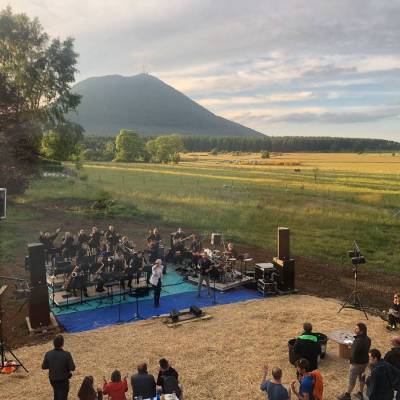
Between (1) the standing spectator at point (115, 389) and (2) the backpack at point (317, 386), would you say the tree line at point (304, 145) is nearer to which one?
(2) the backpack at point (317, 386)

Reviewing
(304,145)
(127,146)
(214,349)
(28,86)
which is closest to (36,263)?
(214,349)

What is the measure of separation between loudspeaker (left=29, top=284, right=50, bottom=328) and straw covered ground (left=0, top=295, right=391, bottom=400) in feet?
3.01

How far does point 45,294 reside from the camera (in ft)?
37.7

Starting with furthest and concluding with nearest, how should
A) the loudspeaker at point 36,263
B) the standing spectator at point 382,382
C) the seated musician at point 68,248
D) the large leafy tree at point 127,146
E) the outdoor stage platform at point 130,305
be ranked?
the large leafy tree at point 127,146 → the seated musician at point 68,248 → the outdoor stage platform at point 130,305 → the loudspeaker at point 36,263 → the standing spectator at point 382,382

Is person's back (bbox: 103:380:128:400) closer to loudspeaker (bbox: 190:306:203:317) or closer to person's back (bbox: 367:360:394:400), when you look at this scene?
person's back (bbox: 367:360:394:400)

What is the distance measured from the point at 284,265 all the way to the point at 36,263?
7.87 m

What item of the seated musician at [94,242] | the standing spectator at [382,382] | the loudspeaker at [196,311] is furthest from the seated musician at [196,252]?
the standing spectator at [382,382]

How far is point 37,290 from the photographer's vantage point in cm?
1138

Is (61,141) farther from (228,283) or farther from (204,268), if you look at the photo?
(204,268)

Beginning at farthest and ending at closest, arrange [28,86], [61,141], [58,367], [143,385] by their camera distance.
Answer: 1. [61,141]
2. [28,86]
3. [58,367]
4. [143,385]

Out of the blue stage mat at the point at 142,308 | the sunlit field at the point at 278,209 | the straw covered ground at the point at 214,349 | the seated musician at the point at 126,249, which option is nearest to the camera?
the straw covered ground at the point at 214,349

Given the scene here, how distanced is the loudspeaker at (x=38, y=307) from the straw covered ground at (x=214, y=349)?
92cm

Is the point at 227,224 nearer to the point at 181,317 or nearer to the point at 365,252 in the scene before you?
the point at 365,252

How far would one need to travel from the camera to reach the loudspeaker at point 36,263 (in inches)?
445
